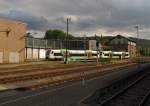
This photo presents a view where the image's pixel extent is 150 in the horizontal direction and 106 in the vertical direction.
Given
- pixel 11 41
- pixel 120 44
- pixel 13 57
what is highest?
pixel 120 44

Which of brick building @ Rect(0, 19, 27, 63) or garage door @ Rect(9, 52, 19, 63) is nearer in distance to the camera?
brick building @ Rect(0, 19, 27, 63)

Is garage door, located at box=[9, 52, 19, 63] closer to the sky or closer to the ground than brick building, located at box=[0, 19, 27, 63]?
closer to the ground

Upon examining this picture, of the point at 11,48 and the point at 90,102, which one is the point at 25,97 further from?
the point at 11,48

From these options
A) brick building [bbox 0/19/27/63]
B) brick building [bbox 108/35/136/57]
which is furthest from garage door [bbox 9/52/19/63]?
brick building [bbox 108/35/136/57]

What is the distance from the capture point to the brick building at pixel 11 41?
217 ft

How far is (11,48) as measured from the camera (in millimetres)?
68375

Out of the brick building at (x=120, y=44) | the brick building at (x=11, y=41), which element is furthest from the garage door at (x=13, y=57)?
the brick building at (x=120, y=44)

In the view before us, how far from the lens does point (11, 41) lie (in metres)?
68.8

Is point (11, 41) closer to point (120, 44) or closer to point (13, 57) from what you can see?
point (13, 57)

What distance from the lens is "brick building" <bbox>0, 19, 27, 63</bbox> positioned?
66.2 m

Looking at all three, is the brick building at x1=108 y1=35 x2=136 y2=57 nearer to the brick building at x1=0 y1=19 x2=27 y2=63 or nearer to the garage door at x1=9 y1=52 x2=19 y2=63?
the brick building at x1=0 y1=19 x2=27 y2=63

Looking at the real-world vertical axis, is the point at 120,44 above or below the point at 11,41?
above

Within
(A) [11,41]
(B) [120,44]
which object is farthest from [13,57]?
(B) [120,44]

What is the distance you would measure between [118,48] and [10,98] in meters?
146
